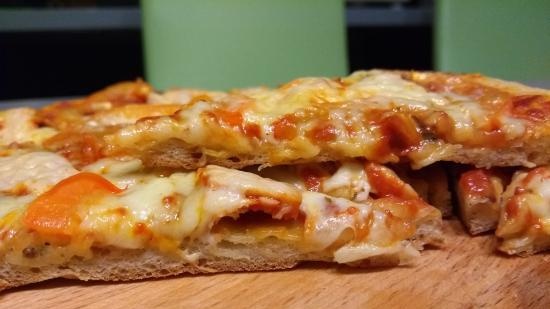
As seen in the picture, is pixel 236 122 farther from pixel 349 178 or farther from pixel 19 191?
pixel 19 191

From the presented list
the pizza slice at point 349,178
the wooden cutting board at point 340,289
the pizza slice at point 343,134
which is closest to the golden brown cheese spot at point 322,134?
the pizza slice at point 343,134

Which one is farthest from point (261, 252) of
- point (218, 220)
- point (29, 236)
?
point (29, 236)

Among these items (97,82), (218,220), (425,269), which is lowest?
(97,82)

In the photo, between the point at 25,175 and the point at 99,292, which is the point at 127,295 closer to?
the point at 99,292

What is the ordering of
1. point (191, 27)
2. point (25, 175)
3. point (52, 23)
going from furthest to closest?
point (52, 23), point (191, 27), point (25, 175)

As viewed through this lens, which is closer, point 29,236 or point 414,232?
point 29,236

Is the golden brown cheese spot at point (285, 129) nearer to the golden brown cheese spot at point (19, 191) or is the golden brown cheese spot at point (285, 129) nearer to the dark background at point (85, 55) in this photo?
the golden brown cheese spot at point (19, 191)

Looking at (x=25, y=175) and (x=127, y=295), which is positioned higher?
(x=25, y=175)

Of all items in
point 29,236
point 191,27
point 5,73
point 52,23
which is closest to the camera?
point 29,236

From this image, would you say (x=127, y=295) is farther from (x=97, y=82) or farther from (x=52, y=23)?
(x=97, y=82)
